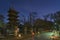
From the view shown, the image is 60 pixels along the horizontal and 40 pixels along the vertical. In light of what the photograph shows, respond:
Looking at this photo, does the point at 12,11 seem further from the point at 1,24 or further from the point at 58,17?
the point at 58,17

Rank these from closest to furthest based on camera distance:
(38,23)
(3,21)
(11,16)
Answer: (11,16), (3,21), (38,23)

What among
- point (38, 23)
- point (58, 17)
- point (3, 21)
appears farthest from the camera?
point (38, 23)

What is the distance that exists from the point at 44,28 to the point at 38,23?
4.86 meters

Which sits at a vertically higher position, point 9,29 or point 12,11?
point 12,11

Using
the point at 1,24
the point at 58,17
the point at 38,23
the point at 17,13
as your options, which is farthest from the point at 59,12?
the point at 1,24

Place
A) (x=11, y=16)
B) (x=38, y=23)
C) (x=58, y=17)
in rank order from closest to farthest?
(x=11, y=16), (x=58, y=17), (x=38, y=23)

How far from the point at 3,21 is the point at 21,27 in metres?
12.1

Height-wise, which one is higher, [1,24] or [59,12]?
[59,12]

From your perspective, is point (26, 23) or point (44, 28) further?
point (44, 28)

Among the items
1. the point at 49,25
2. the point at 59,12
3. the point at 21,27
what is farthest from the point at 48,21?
the point at 21,27

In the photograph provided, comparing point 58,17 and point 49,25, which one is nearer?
point 58,17

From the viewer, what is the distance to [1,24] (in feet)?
231

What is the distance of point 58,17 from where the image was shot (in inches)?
3191

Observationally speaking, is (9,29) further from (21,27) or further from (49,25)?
(49,25)
